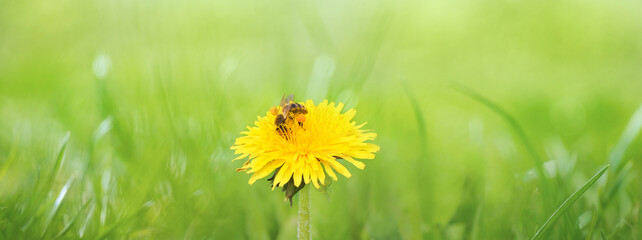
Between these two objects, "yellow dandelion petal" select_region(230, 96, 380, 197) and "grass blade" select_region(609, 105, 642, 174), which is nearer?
"yellow dandelion petal" select_region(230, 96, 380, 197)

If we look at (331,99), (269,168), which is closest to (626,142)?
(331,99)

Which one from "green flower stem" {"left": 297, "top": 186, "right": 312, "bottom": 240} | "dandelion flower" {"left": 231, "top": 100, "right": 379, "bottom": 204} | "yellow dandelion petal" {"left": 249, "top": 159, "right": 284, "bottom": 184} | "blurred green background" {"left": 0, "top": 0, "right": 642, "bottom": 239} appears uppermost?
"dandelion flower" {"left": 231, "top": 100, "right": 379, "bottom": 204}

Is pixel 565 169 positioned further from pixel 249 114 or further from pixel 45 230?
pixel 45 230

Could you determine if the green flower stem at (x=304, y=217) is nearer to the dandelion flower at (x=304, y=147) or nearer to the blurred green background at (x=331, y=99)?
the dandelion flower at (x=304, y=147)

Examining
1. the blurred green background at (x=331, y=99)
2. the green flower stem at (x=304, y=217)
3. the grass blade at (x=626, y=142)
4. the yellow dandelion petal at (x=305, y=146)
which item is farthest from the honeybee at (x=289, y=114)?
the grass blade at (x=626, y=142)

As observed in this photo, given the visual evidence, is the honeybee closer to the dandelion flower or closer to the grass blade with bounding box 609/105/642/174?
the dandelion flower

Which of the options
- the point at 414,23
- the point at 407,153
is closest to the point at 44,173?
the point at 407,153

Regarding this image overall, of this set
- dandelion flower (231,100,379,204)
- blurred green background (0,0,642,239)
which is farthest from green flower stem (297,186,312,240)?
blurred green background (0,0,642,239)
